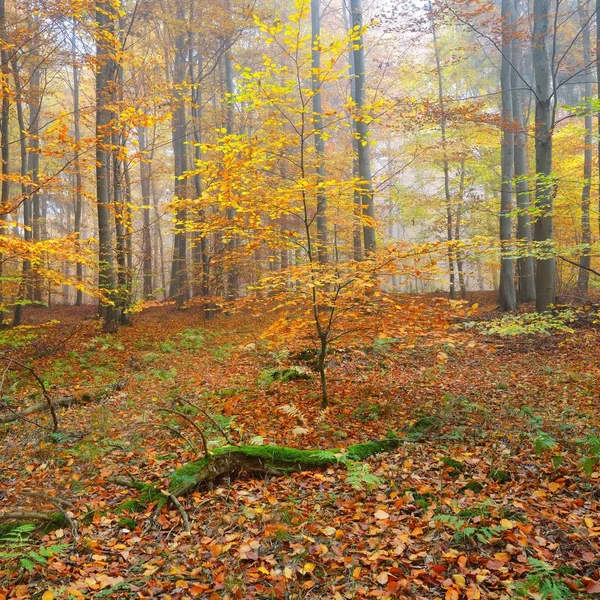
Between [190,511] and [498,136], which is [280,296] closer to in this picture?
[190,511]

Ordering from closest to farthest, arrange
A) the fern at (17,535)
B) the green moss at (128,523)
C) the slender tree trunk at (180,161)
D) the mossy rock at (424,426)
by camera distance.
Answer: the fern at (17,535) < the green moss at (128,523) < the mossy rock at (424,426) < the slender tree trunk at (180,161)

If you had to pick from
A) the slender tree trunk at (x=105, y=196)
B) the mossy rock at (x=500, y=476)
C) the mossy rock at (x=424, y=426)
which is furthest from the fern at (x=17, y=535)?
the slender tree trunk at (x=105, y=196)

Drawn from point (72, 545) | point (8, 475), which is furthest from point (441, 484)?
point (8, 475)

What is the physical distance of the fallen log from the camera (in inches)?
288

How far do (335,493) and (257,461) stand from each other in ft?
3.51

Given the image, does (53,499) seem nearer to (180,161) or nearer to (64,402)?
(64,402)

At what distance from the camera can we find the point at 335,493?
14.9 feet

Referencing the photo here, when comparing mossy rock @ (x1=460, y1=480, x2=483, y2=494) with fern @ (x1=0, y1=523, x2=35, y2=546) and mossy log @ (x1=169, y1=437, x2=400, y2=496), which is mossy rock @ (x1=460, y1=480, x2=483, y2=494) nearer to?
mossy log @ (x1=169, y1=437, x2=400, y2=496)

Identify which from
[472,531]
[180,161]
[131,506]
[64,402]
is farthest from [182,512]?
[180,161]

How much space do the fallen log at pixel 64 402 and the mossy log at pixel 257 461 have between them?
13.4ft

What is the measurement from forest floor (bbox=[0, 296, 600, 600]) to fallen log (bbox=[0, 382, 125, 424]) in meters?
0.11

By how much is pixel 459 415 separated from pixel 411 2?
11.7 m

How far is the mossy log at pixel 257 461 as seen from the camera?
15.8 feet

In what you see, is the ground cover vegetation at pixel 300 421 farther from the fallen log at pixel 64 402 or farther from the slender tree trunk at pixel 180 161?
the slender tree trunk at pixel 180 161
